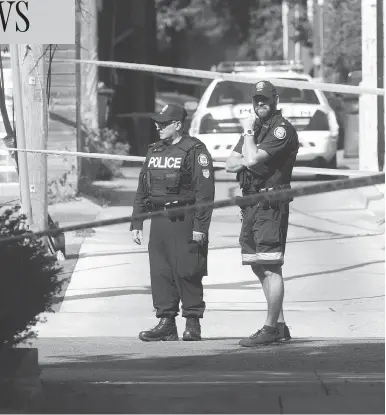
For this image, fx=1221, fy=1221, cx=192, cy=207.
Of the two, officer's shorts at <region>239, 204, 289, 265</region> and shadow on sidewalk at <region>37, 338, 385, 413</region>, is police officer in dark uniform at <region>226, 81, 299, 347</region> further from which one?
shadow on sidewalk at <region>37, 338, 385, 413</region>

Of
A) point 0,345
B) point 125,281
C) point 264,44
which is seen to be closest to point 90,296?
point 125,281

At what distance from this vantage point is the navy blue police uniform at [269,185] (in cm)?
782

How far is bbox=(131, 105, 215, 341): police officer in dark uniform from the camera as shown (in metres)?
8.20

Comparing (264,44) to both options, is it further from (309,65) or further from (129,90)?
(129,90)

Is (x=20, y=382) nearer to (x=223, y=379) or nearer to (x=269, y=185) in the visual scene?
(x=223, y=379)

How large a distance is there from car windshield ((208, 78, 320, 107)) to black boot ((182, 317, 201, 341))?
11127 mm

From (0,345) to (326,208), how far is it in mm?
10476

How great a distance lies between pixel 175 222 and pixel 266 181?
31.1 inches

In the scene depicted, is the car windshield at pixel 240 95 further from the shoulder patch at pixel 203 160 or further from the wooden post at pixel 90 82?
the shoulder patch at pixel 203 160

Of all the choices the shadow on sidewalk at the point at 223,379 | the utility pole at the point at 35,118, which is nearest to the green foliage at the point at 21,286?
the shadow on sidewalk at the point at 223,379

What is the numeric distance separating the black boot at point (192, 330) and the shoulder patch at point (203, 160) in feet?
3.51

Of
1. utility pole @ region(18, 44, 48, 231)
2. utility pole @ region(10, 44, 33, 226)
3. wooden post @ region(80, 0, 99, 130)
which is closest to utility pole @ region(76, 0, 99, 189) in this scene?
wooden post @ region(80, 0, 99, 130)

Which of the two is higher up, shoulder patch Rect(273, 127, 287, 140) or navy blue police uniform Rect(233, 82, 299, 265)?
shoulder patch Rect(273, 127, 287, 140)

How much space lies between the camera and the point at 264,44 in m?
62.1
